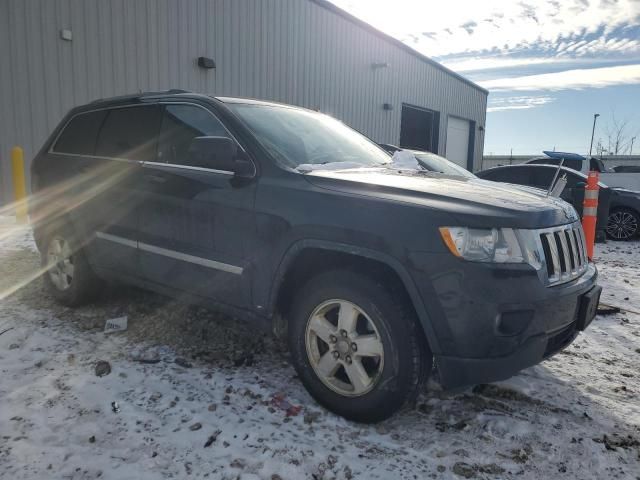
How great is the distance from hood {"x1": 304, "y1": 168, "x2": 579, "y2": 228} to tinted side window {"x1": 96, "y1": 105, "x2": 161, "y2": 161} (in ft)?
4.98

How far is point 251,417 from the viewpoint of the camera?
8.33ft

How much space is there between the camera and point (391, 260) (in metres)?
2.23

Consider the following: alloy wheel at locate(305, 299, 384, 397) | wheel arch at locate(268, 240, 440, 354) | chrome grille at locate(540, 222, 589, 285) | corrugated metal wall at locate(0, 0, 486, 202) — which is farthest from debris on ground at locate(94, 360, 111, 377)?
corrugated metal wall at locate(0, 0, 486, 202)

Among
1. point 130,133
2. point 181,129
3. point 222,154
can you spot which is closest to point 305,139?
point 222,154

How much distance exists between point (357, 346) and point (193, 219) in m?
1.36

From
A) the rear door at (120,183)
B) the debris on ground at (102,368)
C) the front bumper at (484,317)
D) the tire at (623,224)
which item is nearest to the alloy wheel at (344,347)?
the front bumper at (484,317)

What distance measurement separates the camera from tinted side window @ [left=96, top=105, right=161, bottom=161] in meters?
3.49

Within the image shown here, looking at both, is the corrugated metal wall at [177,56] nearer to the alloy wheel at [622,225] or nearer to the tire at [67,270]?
the tire at [67,270]

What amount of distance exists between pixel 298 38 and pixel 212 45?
3.44 m

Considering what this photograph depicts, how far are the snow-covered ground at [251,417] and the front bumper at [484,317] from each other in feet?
1.44

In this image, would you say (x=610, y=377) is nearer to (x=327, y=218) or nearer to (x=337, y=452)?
(x=337, y=452)

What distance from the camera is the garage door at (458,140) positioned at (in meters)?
24.8

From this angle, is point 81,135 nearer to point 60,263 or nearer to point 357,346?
point 60,263

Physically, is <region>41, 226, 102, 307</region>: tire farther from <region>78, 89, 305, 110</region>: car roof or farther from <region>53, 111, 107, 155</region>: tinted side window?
<region>78, 89, 305, 110</region>: car roof
